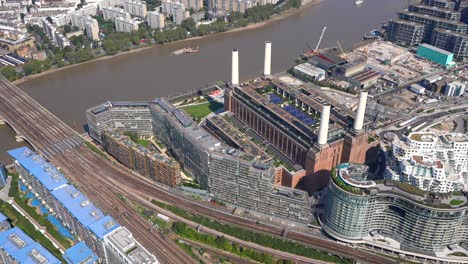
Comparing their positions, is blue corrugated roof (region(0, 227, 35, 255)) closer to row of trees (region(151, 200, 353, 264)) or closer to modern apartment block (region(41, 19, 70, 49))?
row of trees (region(151, 200, 353, 264))

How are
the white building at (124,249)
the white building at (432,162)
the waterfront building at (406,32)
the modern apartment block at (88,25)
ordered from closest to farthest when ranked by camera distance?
the white building at (124,249) < the white building at (432,162) < the waterfront building at (406,32) < the modern apartment block at (88,25)

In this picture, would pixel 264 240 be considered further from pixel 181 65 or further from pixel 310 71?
pixel 181 65

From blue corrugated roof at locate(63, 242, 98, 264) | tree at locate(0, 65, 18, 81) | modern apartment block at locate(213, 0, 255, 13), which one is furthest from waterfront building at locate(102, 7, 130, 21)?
blue corrugated roof at locate(63, 242, 98, 264)

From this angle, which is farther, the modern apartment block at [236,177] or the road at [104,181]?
the modern apartment block at [236,177]

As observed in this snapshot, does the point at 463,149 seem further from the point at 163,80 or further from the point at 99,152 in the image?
the point at 163,80

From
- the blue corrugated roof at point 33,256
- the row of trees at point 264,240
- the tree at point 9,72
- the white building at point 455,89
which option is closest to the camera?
the blue corrugated roof at point 33,256

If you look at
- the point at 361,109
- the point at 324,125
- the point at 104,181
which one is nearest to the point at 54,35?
the point at 104,181

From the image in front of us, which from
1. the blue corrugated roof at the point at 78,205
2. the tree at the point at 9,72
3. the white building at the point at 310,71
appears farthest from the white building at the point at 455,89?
the tree at the point at 9,72

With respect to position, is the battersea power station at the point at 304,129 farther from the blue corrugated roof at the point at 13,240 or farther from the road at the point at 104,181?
the blue corrugated roof at the point at 13,240
